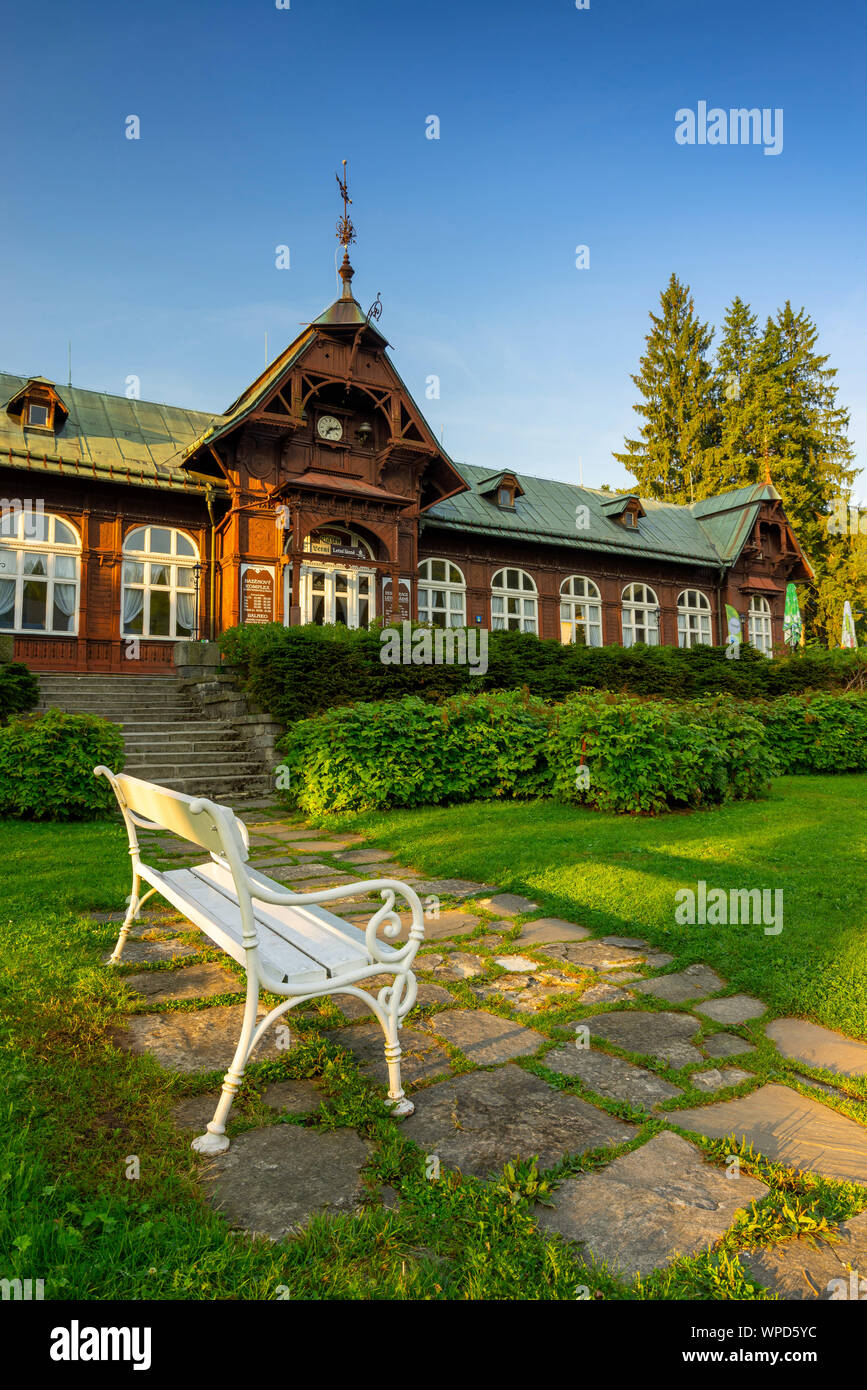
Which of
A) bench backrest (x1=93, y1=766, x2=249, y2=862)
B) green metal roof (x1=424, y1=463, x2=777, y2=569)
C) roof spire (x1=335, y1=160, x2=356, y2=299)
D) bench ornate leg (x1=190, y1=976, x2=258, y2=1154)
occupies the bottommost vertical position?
bench ornate leg (x1=190, y1=976, x2=258, y2=1154)

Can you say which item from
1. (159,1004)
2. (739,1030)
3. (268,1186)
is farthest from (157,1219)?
(739,1030)


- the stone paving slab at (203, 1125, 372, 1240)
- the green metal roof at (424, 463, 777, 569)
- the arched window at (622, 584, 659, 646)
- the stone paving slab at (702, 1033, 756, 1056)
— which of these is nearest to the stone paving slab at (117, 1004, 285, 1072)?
the stone paving slab at (203, 1125, 372, 1240)

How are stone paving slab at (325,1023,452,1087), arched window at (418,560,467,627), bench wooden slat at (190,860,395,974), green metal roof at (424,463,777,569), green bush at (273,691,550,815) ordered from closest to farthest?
bench wooden slat at (190,860,395,974)
stone paving slab at (325,1023,452,1087)
green bush at (273,691,550,815)
arched window at (418,560,467,627)
green metal roof at (424,463,777,569)

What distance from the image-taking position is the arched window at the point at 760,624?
90.3 ft

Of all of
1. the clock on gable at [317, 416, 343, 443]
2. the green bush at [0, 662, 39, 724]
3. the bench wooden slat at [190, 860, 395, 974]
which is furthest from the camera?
the clock on gable at [317, 416, 343, 443]

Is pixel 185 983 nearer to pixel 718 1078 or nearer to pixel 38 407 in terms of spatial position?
pixel 718 1078

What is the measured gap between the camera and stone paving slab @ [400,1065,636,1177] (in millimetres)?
2320

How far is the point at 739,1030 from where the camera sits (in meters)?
3.22

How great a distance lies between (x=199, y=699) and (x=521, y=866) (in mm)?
8809

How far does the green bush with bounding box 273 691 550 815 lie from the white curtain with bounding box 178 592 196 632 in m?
8.58

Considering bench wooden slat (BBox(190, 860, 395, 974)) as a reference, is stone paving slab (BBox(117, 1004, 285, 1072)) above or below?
below

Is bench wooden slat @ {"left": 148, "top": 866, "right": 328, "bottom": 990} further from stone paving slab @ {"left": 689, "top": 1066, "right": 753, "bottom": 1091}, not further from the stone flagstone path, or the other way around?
stone paving slab @ {"left": 689, "top": 1066, "right": 753, "bottom": 1091}
